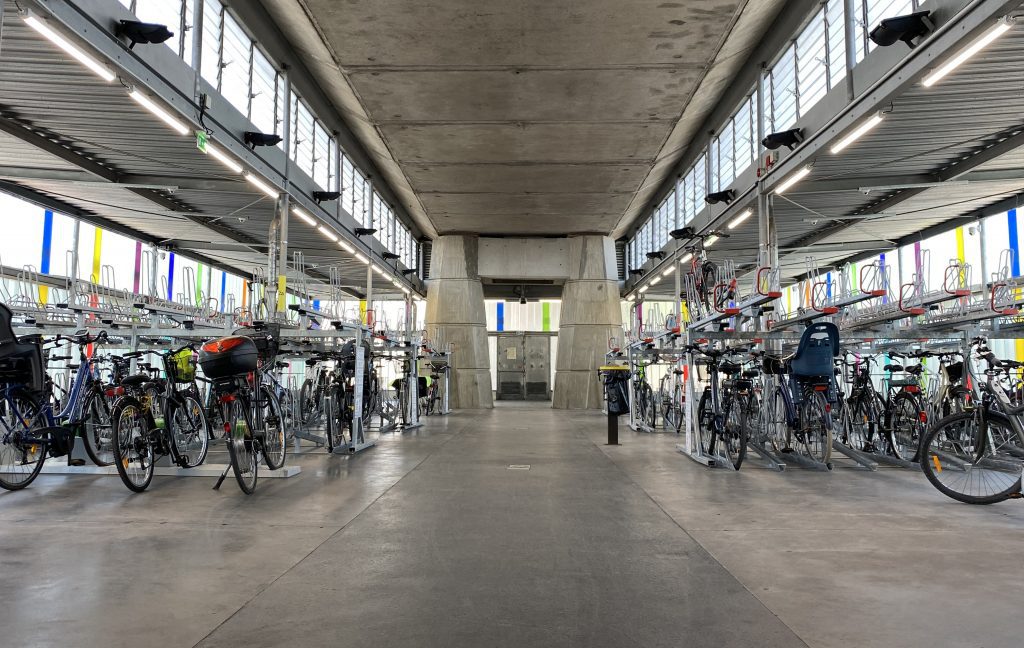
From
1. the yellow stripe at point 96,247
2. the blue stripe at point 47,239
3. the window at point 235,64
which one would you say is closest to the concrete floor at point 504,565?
the window at point 235,64

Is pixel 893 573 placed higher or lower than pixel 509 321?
lower

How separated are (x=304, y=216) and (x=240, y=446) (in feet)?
23.6

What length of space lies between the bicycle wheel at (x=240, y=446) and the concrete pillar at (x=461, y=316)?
1525 centimetres

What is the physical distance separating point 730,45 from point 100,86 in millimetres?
8203

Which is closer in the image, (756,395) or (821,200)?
(756,395)

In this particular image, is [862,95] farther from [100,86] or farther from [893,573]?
[100,86]

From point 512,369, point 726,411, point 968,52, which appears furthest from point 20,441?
point 512,369

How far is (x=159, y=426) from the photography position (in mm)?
5629

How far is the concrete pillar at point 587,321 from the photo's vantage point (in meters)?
20.9

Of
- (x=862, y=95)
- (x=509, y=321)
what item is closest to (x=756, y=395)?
(x=862, y=95)

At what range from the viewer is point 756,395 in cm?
798

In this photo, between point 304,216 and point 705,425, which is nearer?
point 705,425

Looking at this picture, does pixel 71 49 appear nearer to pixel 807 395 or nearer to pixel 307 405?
pixel 307 405

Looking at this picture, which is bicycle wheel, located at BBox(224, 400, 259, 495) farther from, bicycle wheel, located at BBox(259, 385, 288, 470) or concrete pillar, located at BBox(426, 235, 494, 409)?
concrete pillar, located at BBox(426, 235, 494, 409)
